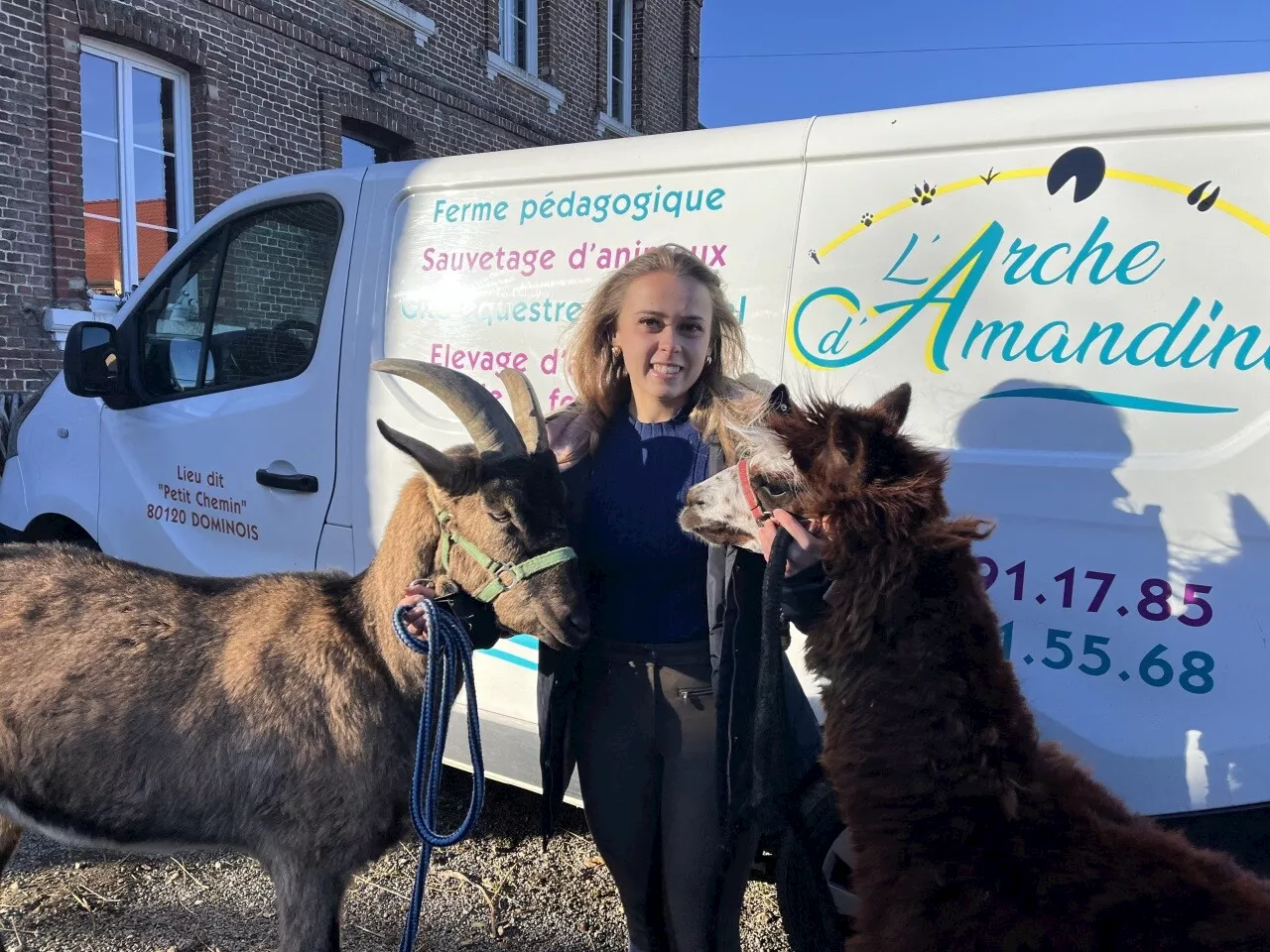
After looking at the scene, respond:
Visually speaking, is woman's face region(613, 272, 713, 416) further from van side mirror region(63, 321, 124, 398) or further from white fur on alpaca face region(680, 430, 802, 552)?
van side mirror region(63, 321, 124, 398)

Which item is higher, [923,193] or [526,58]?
[526,58]

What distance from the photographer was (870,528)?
1.81 meters

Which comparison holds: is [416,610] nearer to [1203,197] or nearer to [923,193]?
[923,193]

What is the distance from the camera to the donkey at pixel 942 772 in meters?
1.57

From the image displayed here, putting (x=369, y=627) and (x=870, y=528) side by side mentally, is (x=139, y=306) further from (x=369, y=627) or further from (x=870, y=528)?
(x=870, y=528)

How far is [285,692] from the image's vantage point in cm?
254

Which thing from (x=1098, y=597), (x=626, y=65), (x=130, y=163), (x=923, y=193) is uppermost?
(x=626, y=65)

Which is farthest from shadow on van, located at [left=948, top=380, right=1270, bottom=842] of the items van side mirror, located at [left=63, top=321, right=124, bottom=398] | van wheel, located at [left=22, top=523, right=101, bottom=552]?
van wheel, located at [left=22, top=523, right=101, bottom=552]

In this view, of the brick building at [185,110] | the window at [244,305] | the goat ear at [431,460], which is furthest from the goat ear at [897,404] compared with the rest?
the brick building at [185,110]

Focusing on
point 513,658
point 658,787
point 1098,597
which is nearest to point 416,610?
point 658,787

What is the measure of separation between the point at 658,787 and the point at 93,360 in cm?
368

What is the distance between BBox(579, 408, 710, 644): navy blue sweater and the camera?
2375mm

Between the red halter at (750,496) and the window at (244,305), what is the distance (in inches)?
104

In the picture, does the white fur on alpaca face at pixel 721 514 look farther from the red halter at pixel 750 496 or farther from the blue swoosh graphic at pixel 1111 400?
the blue swoosh graphic at pixel 1111 400
